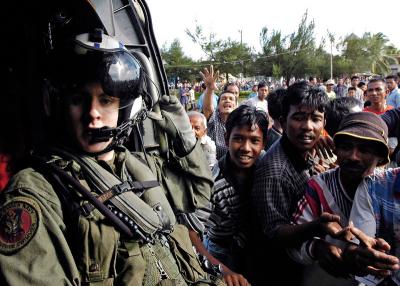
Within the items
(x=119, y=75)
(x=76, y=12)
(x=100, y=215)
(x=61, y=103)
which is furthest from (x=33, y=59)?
(x=100, y=215)

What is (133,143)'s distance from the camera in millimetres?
2088

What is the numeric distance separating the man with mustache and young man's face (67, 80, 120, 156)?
1051 mm

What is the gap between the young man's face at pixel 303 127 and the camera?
2363 mm

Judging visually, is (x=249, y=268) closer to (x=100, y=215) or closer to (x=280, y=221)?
(x=280, y=221)

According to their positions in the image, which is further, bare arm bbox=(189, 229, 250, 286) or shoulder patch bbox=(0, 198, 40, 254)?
bare arm bbox=(189, 229, 250, 286)

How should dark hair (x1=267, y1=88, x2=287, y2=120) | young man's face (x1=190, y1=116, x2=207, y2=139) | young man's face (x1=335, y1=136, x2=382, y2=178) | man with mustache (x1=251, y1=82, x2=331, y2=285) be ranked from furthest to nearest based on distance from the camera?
dark hair (x1=267, y1=88, x2=287, y2=120) → young man's face (x1=190, y1=116, x2=207, y2=139) → man with mustache (x1=251, y1=82, x2=331, y2=285) → young man's face (x1=335, y1=136, x2=382, y2=178)

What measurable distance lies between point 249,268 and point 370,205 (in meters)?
0.86

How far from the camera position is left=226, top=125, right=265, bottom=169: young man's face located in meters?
2.37

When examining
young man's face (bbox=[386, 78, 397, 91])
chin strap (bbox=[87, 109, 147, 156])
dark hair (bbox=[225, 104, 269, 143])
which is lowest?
young man's face (bbox=[386, 78, 397, 91])

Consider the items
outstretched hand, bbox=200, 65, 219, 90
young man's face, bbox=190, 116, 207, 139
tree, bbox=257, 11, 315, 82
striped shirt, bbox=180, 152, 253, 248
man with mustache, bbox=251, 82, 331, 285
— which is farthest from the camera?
tree, bbox=257, 11, 315, 82

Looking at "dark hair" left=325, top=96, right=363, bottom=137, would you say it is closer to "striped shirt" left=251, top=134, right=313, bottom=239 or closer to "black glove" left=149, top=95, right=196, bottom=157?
"striped shirt" left=251, top=134, right=313, bottom=239

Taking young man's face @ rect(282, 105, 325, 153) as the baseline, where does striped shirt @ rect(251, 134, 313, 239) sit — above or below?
below

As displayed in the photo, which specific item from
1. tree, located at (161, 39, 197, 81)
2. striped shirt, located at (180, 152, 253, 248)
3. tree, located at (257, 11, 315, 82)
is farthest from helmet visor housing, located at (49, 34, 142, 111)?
tree, located at (257, 11, 315, 82)

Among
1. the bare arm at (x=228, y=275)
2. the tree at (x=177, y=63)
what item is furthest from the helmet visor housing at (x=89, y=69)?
the tree at (x=177, y=63)
